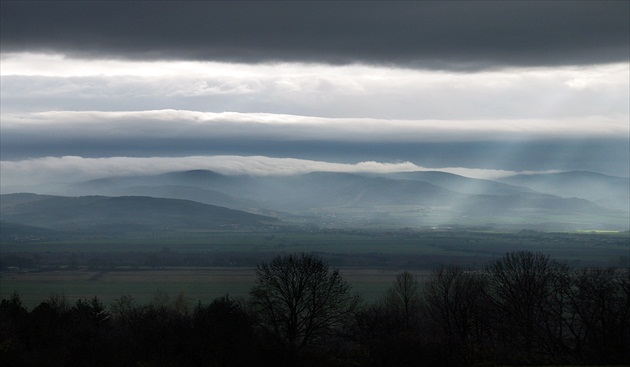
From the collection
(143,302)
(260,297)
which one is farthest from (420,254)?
(260,297)

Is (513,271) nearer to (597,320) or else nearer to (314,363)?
(597,320)

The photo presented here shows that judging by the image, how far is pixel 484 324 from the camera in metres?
60.0

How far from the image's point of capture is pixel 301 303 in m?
60.8

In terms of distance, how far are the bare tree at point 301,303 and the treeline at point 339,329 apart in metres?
0.11

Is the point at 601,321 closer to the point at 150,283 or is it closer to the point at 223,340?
the point at 223,340

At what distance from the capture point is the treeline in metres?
43.9

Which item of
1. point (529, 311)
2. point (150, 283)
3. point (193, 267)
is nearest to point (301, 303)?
point (529, 311)

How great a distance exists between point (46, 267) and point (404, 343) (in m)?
127

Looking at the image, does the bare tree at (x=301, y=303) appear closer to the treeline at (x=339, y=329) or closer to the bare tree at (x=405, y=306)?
the treeline at (x=339, y=329)

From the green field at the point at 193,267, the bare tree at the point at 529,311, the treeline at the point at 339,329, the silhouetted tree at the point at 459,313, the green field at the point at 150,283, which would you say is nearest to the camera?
the treeline at the point at 339,329

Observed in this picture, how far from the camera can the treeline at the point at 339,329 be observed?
43875 mm

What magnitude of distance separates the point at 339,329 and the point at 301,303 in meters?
3.59

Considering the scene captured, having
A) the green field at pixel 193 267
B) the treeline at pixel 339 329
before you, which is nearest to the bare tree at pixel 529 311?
the treeline at pixel 339 329

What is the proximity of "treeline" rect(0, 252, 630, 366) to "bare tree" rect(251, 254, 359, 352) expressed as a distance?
11 centimetres
